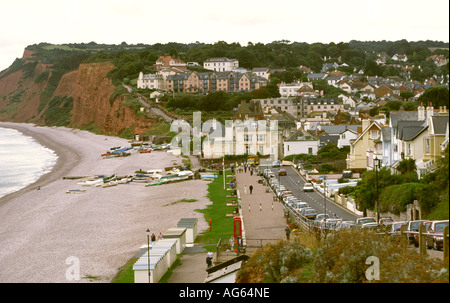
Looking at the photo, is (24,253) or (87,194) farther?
(87,194)

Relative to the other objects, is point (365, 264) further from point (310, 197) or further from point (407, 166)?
point (310, 197)

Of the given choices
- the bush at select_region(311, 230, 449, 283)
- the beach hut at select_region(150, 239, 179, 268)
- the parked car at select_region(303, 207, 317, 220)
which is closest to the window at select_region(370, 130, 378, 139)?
the parked car at select_region(303, 207, 317, 220)

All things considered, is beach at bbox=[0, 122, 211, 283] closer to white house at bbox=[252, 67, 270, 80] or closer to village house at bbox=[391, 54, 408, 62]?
white house at bbox=[252, 67, 270, 80]

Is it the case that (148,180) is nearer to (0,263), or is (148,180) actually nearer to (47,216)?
(47,216)

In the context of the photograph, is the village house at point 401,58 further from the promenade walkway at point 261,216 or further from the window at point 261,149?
the promenade walkway at point 261,216

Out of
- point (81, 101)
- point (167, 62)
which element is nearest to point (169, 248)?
point (81, 101)
